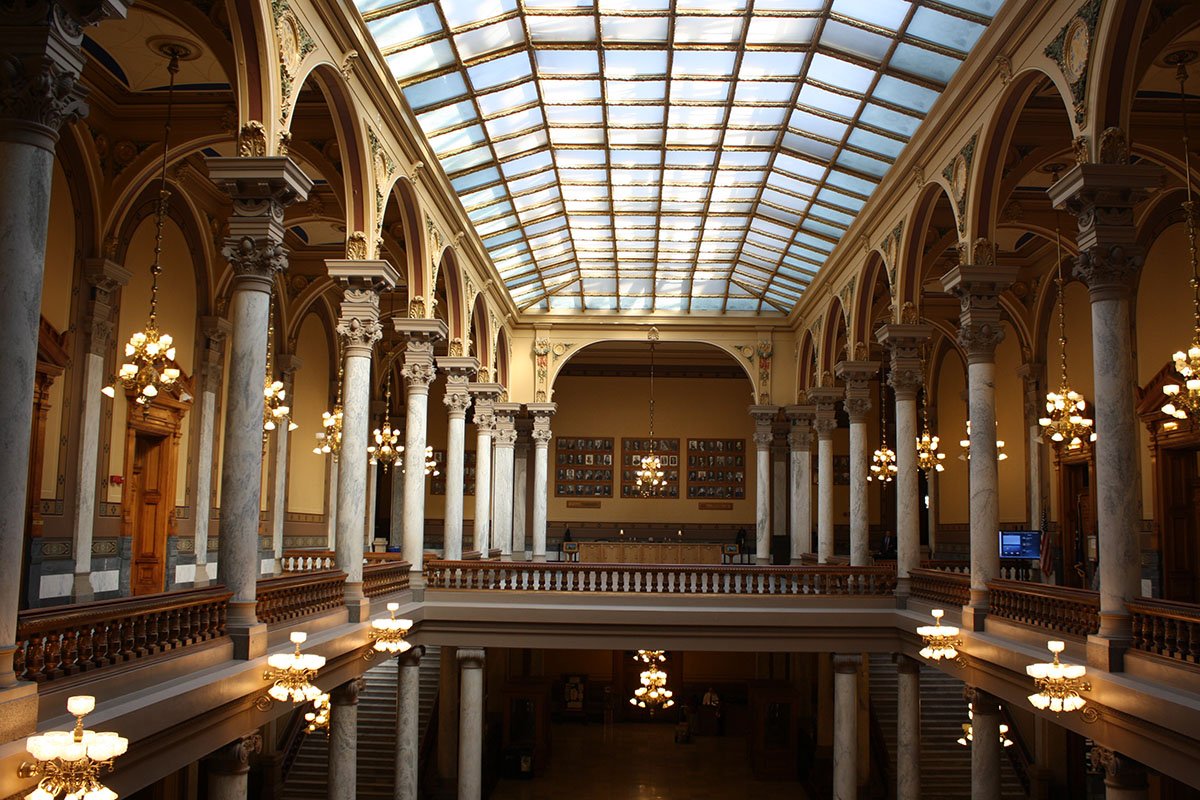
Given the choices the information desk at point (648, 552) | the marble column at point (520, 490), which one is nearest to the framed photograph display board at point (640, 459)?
the marble column at point (520, 490)

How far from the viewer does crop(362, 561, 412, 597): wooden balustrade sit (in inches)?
556

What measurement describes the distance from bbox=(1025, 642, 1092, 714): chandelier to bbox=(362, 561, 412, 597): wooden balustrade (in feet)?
27.4

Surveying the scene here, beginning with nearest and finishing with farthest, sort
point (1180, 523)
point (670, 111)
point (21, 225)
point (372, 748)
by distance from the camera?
point (21, 225) → point (1180, 523) → point (670, 111) → point (372, 748)

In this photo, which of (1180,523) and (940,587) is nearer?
(940,587)

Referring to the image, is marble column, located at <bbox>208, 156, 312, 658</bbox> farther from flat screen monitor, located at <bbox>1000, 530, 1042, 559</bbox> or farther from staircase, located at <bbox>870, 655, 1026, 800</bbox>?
staircase, located at <bbox>870, 655, 1026, 800</bbox>

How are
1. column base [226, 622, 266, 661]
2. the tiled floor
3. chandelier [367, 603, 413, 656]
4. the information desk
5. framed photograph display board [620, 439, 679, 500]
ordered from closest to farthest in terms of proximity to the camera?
column base [226, 622, 266, 661]
chandelier [367, 603, 413, 656]
the tiled floor
the information desk
framed photograph display board [620, 439, 679, 500]

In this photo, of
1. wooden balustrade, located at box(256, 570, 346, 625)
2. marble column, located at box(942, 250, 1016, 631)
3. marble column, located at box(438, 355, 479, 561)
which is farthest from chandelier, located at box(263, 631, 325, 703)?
marble column, located at box(438, 355, 479, 561)

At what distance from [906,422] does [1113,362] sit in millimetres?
7124

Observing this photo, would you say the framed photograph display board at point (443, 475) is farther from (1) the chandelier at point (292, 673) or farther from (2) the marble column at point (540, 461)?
(1) the chandelier at point (292, 673)

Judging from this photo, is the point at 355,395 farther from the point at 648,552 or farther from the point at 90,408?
the point at 648,552

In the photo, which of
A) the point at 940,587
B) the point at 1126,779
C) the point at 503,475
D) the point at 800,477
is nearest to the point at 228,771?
the point at 1126,779

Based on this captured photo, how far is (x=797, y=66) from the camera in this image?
49.0ft

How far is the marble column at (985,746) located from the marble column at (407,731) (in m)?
7.85

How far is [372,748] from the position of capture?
21469mm
